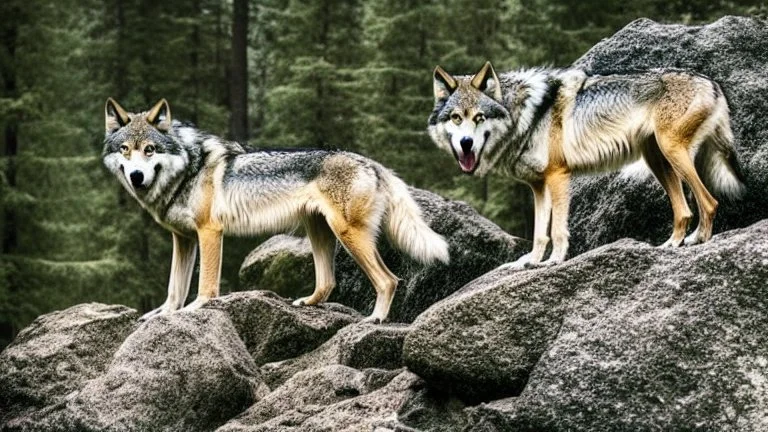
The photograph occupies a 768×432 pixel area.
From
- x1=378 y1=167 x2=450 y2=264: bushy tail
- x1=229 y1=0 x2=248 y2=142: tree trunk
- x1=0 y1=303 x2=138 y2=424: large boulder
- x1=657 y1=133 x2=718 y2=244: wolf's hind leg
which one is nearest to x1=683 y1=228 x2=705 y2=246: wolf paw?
x1=657 y1=133 x2=718 y2=244: wolf's hind leg

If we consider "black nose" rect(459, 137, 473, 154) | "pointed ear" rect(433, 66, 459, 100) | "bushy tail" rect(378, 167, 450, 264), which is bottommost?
"bushy tail" rect(378, 167, 450, 264)

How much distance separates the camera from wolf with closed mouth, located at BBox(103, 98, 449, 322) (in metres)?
9.16

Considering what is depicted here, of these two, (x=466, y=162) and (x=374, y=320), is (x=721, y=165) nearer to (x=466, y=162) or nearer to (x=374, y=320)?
(x=466, y=162)

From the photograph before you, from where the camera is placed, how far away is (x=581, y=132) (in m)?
7.77

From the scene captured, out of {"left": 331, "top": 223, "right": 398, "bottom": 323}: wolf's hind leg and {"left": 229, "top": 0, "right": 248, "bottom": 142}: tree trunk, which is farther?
{"left": 229, "top": 0, "right": 248, "bottom": 142}: tree trunk

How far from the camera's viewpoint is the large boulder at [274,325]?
9000 millimetres

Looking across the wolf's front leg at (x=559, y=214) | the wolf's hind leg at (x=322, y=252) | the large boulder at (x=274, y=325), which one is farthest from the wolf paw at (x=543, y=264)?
the wolf's hind leg at (x=322, y=252)

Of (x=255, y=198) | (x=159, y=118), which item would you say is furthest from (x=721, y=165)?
(x=159, y=118)

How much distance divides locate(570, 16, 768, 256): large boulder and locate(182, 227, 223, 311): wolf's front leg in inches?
141

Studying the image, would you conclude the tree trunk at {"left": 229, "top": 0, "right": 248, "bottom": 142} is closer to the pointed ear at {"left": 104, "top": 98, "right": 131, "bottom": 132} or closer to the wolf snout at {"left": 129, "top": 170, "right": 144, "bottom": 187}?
the pointed ear at {"left": 104, "top": 98, "right": 131, "bottom": 132}

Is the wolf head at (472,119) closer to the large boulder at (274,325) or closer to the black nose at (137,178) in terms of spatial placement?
the large boulder at (274,325)

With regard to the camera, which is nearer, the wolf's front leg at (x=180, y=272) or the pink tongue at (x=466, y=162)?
the pink tongue at (x=466, y=162)

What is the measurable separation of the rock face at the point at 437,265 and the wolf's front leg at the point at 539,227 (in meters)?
2.18

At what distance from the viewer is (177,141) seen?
9828mm
